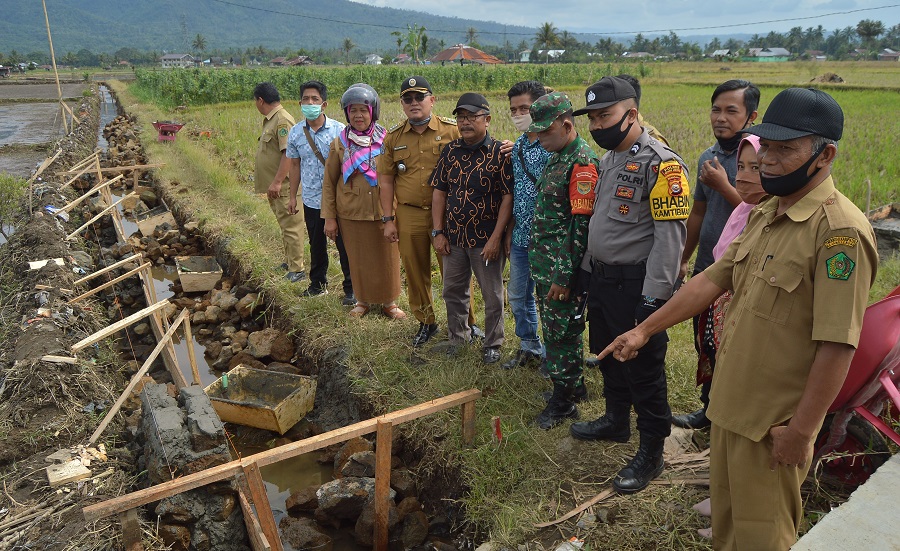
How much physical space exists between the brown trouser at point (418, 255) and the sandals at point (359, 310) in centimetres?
79

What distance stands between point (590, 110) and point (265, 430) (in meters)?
3.53

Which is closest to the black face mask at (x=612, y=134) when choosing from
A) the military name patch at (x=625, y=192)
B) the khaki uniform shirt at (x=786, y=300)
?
the military name patch at (x=625, y=192)

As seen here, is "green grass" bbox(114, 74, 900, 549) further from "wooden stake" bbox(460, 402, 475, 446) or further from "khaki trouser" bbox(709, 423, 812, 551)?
"khaki trouser" bbox(709, 423, 812, 551)

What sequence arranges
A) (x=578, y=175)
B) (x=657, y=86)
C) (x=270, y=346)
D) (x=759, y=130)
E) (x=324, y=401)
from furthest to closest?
(x=657, y=86) < (x=270, y=346) < (x=324, y=401) < (x=578, y=175) < (x=759, y=130)

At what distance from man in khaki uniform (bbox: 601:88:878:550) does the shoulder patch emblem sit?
0.55 meters

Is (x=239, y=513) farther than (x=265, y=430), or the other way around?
(x=265, y=430)

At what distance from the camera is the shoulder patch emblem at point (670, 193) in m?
2.67

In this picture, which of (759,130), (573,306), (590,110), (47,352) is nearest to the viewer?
(759,130)

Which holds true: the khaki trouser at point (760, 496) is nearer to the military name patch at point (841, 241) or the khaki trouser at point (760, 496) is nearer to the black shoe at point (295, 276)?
the military name patch at point (841, 241)

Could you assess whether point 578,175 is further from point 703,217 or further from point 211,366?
point 211,366

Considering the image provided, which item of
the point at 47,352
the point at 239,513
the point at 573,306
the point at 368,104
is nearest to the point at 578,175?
the point at 573,306

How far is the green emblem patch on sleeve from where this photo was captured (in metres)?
1.69

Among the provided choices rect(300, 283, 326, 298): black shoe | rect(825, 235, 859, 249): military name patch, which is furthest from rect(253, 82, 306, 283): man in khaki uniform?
rect(825, 235, 859, 249): military name patch

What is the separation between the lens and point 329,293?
Answer: 5.95 metres
